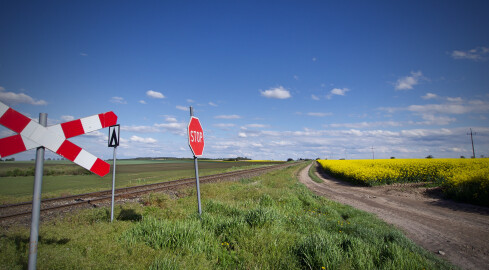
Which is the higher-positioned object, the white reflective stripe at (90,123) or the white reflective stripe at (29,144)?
the white reflective stripe at (90,123)

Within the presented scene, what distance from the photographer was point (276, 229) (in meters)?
5.19

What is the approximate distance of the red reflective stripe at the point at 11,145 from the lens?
7.32 feet

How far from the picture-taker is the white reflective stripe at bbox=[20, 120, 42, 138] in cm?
236

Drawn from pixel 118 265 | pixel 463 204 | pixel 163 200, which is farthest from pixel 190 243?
pixel 463 204

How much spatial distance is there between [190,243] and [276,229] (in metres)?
1.99

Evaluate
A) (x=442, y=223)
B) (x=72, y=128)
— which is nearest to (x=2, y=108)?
(x=72, y=128)

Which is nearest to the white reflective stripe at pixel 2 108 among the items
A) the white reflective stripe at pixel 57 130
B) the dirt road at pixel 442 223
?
the white reflective stripe at pixel 57 130

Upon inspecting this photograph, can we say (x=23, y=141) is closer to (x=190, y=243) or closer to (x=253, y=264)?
(x=190, y=243)

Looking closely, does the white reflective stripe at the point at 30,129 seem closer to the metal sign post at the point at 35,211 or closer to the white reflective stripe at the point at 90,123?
the metal sign post at the point at 35,211

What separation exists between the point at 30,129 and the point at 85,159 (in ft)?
2.00

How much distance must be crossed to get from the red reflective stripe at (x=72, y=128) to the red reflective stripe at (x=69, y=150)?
0.10 m

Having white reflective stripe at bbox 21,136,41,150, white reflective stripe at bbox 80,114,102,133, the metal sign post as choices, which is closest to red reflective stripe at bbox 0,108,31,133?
white reflective stripe at bbox 21,136,41,150

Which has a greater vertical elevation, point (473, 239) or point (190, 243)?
point (190, 243)

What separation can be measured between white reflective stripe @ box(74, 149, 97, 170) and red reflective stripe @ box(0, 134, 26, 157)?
0.50 metres
